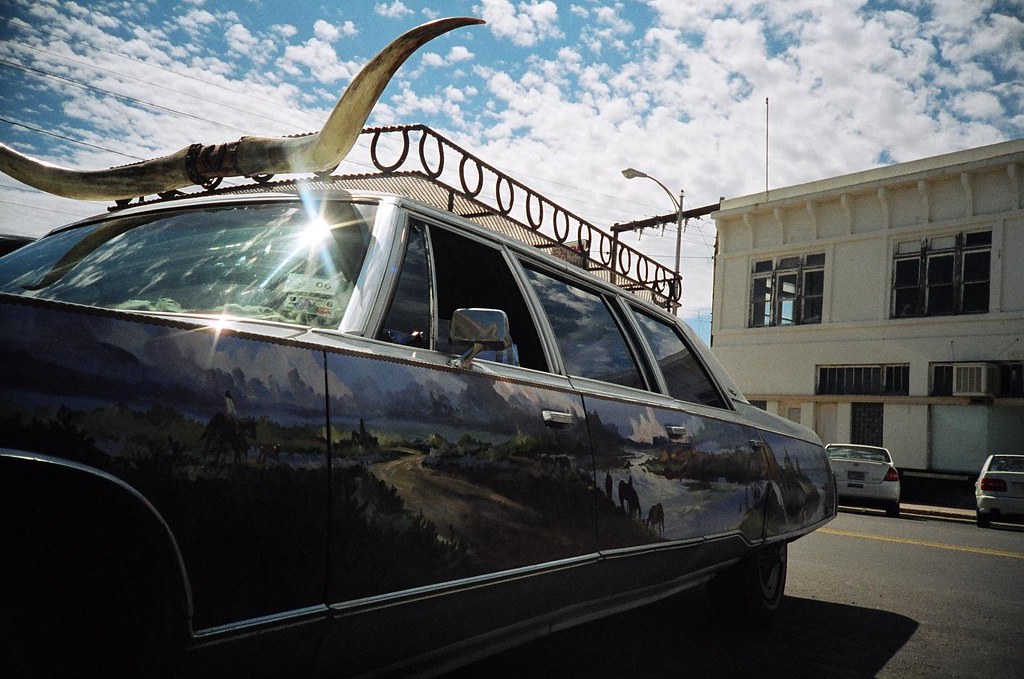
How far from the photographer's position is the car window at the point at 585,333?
3.48m

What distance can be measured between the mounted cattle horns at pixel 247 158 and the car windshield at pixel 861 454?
15.7m

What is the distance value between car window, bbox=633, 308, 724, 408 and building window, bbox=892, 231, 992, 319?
20.1 m

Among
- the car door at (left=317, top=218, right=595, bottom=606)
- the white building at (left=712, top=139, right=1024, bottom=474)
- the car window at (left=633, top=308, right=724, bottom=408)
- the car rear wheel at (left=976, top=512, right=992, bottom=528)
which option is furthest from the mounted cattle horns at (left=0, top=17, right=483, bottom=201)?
the white building at (left=712, top=139, right=1024, bottom=474)

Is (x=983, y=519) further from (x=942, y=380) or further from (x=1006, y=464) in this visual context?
(x=942, y=380)

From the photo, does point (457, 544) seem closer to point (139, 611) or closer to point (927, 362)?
point (139, 611)

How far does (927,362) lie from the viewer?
22172 mm

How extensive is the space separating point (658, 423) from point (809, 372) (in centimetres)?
2231

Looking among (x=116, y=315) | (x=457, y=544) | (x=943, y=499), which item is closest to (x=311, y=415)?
(x=116, y=315)

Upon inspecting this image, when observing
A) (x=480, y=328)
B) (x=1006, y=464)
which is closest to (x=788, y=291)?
(x=1006, y=464)

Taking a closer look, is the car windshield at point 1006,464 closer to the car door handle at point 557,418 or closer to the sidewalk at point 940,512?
the sidewalk at point 940,512

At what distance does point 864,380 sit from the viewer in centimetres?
2345

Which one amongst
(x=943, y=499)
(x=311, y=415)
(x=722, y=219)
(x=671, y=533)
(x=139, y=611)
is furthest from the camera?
(x=722, y=219)

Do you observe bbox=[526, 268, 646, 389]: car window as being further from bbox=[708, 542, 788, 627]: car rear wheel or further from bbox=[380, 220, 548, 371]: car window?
bbox=[708, 542, 788, 627]: car rear wheel

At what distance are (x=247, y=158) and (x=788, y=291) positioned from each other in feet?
80.7
